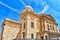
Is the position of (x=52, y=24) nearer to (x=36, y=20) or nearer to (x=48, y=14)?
(x=48, y=14)

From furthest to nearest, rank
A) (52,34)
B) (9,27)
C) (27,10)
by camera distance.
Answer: (9,27), (27,10), (52,34)

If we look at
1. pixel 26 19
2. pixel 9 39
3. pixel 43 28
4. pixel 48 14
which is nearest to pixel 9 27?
pixel 9 39

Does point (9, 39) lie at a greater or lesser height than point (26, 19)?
lesser

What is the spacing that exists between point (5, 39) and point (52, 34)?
7707 millimetres

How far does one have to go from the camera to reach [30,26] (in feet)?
65.7

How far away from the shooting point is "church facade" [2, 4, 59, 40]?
1970 centimetres

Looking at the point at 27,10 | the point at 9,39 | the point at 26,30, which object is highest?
→ the point at 27,10

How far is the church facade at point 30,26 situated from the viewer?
1970 cm

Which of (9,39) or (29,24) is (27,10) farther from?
(9,39)

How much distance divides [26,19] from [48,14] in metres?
4.59

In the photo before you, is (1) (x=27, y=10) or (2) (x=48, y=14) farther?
(2) (x=48, y=14)

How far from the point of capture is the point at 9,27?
21656 millimetres

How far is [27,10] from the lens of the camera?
66.7 feet

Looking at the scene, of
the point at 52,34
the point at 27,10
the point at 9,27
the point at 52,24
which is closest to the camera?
the point at 52,34
